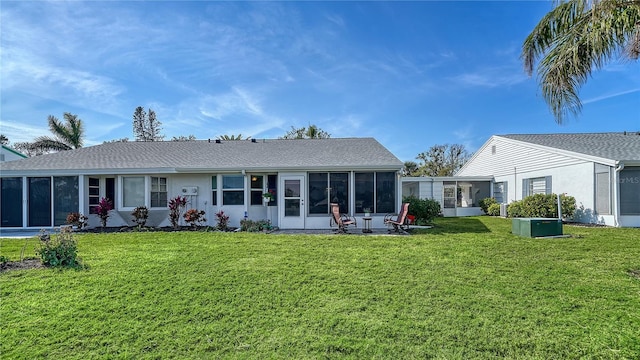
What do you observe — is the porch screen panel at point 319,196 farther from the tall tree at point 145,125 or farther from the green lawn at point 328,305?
the tall tree at point 145,125

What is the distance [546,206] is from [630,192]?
287 cm

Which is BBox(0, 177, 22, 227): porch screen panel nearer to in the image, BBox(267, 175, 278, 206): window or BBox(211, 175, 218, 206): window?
A: BBox(211, 175, 218, 206): window

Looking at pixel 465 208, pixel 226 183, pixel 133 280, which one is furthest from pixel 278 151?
pixel 465 208

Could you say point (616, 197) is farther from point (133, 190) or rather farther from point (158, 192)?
point (133, 190)

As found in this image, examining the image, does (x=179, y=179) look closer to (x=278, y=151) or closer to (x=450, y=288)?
(x=278, y=151)

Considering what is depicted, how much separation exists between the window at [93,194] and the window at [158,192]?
247 centimetres

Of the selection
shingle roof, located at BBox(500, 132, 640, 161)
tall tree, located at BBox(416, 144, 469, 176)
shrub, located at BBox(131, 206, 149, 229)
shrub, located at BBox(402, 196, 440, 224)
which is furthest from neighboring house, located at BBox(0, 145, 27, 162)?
tall tree, located at BBox(416, 144, 469, 176)

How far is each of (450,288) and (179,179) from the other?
457 inches

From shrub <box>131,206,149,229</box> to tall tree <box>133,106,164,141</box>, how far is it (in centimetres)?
2851

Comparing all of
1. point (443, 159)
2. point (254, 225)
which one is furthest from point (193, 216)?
point (443, 159)

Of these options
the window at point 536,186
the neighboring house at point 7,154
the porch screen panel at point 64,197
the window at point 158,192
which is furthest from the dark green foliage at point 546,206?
the neighboring house at point 7,154

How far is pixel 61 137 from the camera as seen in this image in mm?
24203

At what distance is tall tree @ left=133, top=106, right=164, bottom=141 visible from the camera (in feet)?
120

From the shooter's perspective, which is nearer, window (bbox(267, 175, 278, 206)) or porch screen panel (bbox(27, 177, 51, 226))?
porch screen panel (bbox(27, 177, 51, 226))
